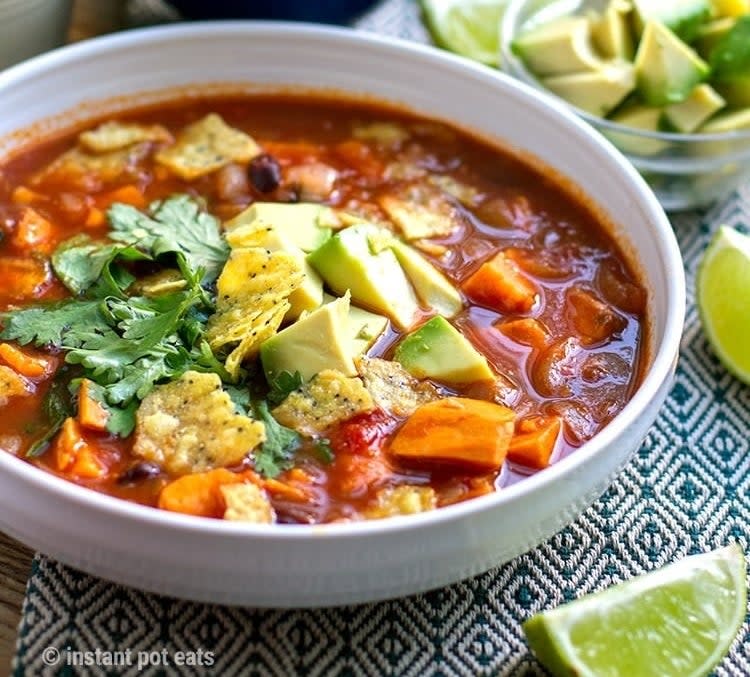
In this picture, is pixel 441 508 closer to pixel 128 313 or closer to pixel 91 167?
pixel 128 313

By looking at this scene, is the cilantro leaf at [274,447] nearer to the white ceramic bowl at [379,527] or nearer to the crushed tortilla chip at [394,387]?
the crushed tortilla chip at [394,387]

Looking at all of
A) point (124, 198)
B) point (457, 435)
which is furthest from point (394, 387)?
point (124, 198)

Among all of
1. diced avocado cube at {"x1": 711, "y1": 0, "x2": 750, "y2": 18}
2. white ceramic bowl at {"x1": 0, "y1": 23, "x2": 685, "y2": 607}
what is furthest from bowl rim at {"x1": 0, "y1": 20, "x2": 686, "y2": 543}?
diced avocado cube at {"x1": 711, "y1": 0, "x2": 750, "y2": 18}

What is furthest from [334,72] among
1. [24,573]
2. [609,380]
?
[24,573]

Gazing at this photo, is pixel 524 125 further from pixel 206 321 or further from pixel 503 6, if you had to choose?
pixel 206 321

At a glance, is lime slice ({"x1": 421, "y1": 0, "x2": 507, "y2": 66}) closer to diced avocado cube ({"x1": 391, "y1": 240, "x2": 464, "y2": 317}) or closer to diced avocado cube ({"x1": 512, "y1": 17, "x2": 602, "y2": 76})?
diced avocado cube ({"x1": 512, "y1": 17, "x2": 602, "y2": 76})

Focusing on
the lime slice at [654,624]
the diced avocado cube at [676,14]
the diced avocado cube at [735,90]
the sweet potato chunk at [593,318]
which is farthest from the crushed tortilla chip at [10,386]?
the diced avocado cube at [735,90]
